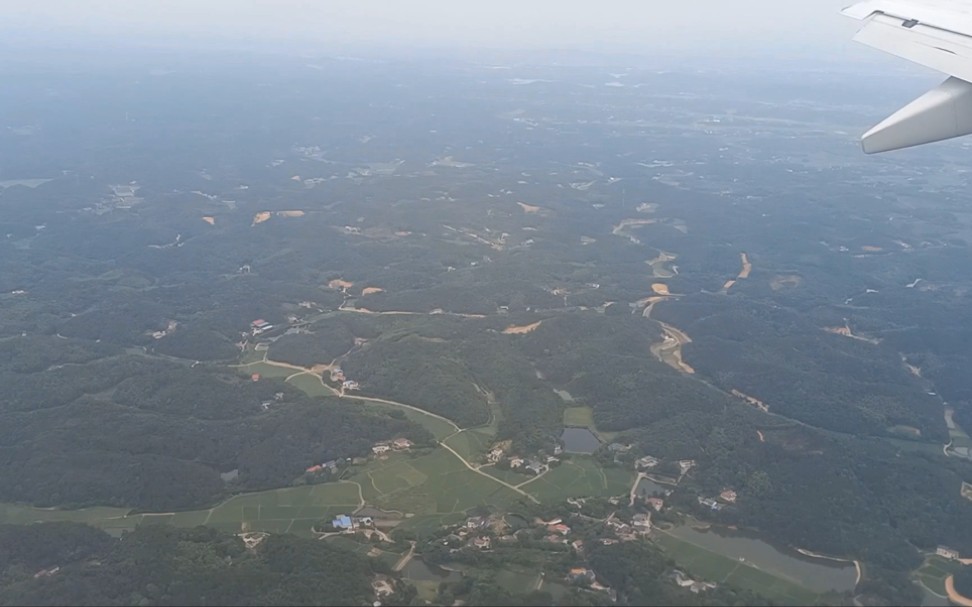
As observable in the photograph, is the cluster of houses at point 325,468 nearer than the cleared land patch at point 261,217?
Yes

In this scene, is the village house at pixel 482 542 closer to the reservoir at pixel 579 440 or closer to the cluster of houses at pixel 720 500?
the cluster of houses at pixel 720 500

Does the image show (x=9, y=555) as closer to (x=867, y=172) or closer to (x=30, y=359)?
(x=30, y=359)

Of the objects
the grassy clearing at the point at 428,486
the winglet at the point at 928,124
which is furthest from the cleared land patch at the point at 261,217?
the winglet at the point at 928,124

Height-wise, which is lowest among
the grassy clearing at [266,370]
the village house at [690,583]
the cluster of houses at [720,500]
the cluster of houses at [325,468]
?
the grassy clearing at [266,370]

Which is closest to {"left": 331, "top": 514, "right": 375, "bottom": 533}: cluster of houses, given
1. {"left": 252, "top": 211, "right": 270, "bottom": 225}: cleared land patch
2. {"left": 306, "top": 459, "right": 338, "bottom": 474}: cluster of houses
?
{"left": 306, "top": 459, "right": 338, "bottom": 474}: cluster of houses

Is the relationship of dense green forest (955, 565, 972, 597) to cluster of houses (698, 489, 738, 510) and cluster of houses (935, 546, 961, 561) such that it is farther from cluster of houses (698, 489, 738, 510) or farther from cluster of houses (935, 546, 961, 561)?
cluster of houses (698, 489, 738, 510)

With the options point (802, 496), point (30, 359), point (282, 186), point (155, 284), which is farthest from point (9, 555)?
point (282, 186)
